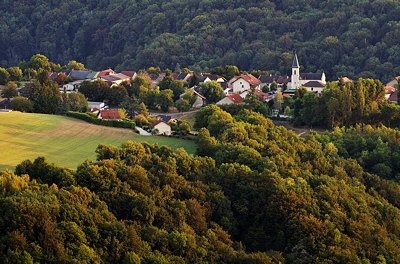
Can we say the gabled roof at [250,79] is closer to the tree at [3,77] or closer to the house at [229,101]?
the house at [229,101]

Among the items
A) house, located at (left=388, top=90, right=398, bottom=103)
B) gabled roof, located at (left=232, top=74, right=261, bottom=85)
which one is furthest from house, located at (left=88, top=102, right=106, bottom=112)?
house, located at (left=388, top=90, right=398, bottom=103)

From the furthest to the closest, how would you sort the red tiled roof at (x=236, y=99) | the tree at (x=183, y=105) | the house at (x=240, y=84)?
1. the house at (x=240, y=84)
2. the red tiled roof at (x=236, y=99)
3. the tree at (x=183, y=105)

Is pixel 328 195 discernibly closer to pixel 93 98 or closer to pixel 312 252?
pixel 312 252

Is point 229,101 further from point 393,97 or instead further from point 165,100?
point 393,97

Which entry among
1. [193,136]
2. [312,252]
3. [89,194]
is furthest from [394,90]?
[89,194]

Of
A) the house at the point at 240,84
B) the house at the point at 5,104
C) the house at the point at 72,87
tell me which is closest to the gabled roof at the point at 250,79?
the house at the point at 240,84

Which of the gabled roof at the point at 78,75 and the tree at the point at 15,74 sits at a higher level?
the tree at the point at 15,74

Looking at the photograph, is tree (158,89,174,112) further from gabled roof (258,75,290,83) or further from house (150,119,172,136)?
gabled roof (258,75,290,83)
